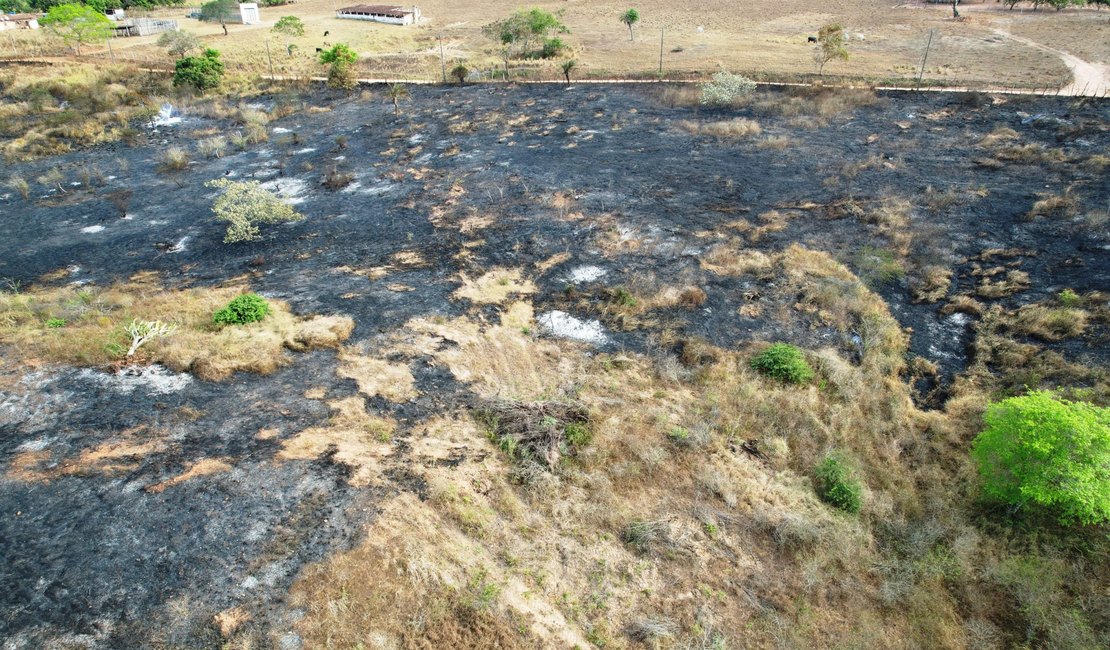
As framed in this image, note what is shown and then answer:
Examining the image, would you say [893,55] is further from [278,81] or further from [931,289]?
[278,81]

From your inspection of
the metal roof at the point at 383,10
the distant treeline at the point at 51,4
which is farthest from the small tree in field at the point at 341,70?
the distant treeline at the point at 51,4

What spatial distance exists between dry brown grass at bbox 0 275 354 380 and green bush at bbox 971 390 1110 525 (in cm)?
1578

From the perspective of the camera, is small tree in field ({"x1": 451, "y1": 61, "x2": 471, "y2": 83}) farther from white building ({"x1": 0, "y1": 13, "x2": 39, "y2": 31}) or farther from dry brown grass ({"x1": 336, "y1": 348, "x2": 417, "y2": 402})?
white building ({"x1": 0, "y1": 13, "x2": 39, "y2": 31})

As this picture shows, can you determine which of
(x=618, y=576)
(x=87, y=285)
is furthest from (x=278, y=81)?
(x=618, y=576)

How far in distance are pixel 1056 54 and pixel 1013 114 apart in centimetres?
2512

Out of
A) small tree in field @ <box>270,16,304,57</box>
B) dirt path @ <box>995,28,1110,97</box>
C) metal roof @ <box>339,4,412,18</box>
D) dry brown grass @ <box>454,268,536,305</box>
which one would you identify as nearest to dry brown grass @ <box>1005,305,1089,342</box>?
dry brown grass @ <box>454,268,536,305</box>

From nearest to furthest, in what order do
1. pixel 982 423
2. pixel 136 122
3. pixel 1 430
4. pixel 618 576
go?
pixel 618 576, pixel 1 430, pixel 982 423, pixel 136 122

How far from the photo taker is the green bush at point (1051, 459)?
34.2 ft

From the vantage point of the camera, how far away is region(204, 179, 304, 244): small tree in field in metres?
22.3

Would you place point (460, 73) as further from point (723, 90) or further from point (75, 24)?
point (75, 24)

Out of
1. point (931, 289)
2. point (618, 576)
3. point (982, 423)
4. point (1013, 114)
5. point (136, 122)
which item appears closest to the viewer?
point (618, 576)

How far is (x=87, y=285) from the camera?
2003 cm

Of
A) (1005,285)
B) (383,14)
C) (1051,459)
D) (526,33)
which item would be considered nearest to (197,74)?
(526,33)

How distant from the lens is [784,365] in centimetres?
1509
